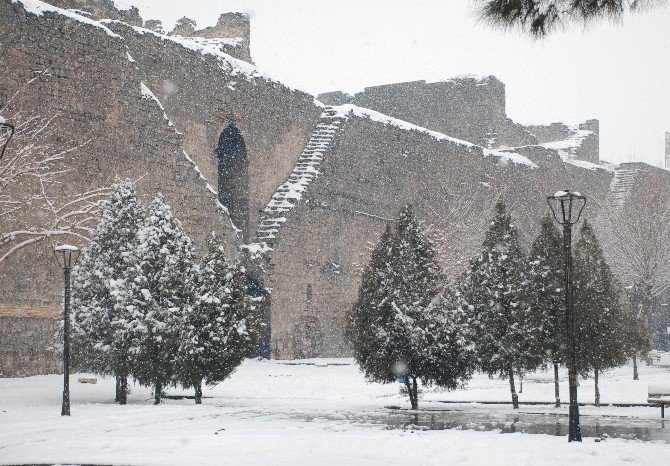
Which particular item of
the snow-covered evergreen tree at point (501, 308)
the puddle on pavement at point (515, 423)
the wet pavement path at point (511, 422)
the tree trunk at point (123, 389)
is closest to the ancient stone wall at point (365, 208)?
the snow-covered evergreen tree at point (501, 308)

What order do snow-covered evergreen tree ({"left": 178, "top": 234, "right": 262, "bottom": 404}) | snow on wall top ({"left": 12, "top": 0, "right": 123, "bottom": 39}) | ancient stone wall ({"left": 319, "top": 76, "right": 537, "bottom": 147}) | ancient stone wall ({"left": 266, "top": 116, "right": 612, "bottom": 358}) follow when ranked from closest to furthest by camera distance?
snow-covered evergreen tree ({"left": 178, "top": 234, "right": 262, "bottom": 404}), snow on wall top ({"left": 12, "top": 0, "right": 123, "bottom": 39}), ancient stone wall ({"left": 266, "top": 116, "right": 612, "bottom": 358}), ancient stone wall ({"left": 319, "top": 76, "right": 537, "bottom": 147})

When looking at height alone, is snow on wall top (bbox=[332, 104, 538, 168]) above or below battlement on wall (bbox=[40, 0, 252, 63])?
below

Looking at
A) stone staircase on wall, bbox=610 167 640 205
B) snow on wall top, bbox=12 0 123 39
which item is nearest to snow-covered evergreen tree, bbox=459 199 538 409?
snow on wall top, bbox=12 0 123 39

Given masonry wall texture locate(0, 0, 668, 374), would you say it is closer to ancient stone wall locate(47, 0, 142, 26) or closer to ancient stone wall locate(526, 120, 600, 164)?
ancient stone wall locate(47, 0, 142, 26)

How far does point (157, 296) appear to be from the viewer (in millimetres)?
17219

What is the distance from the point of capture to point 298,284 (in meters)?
29.8

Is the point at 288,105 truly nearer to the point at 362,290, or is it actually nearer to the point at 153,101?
the point at 153,101

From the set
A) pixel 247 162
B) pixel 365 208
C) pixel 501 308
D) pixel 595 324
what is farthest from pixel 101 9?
pixel 595 324

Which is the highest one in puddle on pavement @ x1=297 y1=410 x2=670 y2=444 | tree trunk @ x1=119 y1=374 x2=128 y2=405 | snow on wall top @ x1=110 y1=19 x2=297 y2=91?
snow on wall top @ x1=110 y1=19 x2=297 y2=91

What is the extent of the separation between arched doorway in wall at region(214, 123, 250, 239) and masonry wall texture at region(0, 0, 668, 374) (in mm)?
54

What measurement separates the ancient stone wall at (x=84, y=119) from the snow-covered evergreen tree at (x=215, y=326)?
169 inches

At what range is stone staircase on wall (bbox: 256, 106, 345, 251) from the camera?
2927 centimetres

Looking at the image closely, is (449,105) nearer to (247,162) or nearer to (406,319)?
(247,162)

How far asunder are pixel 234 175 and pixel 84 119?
815 cm
